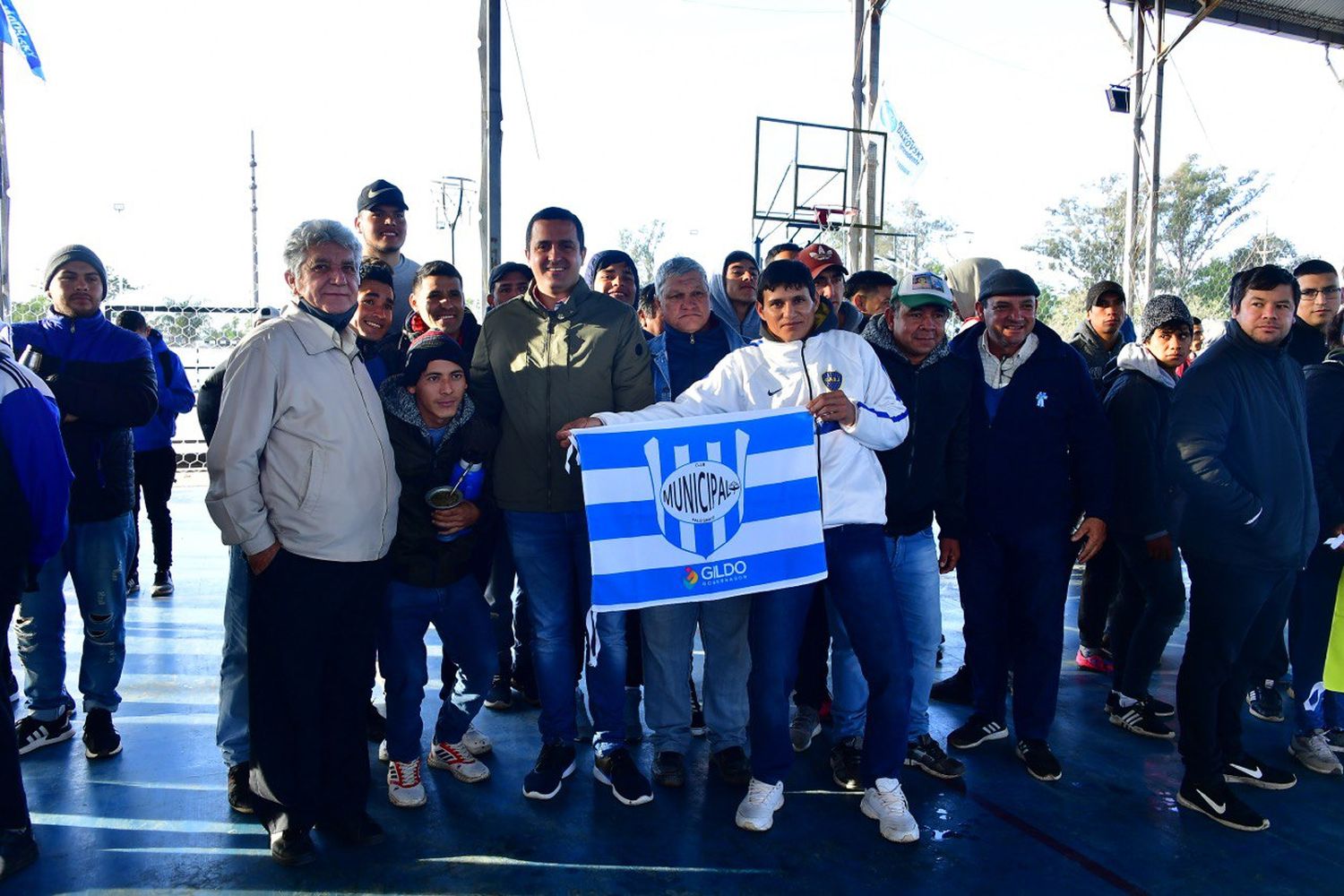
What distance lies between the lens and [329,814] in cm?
286

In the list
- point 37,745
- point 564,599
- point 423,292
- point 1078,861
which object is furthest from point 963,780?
point 37,745

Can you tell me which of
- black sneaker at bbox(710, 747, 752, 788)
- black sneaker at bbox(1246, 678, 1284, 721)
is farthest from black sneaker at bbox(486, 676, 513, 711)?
black sneaker at bbox(1246, 678, 1284, 721)

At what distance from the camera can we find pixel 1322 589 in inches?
146

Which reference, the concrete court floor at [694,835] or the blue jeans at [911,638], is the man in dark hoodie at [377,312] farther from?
the blue jeans at [911,638]

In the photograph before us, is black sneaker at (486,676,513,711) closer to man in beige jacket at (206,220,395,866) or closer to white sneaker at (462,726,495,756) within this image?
white sneaker at (462,726,495,756)

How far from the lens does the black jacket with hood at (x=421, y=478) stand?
294 cm

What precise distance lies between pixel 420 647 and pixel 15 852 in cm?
125

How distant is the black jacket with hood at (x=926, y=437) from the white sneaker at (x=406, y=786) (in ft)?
6.13

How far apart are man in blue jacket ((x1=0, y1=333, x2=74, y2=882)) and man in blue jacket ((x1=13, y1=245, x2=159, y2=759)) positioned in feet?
2.36

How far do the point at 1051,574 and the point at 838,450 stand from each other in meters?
1.10

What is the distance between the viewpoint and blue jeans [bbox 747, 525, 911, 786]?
117 inches

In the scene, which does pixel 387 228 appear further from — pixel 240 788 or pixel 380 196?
pixel 240 788

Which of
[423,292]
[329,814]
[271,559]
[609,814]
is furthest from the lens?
[423,292]

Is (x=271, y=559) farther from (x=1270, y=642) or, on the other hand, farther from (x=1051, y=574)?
(x=1270, y=642)
